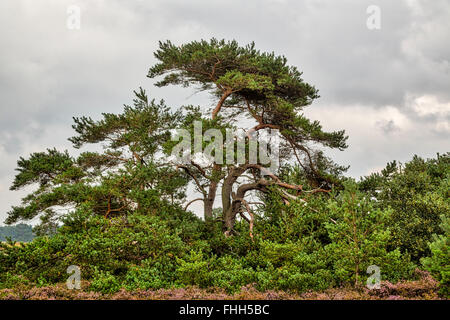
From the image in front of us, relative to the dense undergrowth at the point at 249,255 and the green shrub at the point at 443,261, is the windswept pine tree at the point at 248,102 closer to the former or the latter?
the dense undergrowth at the point at 249,255

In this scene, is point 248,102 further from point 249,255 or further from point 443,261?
point 443,261

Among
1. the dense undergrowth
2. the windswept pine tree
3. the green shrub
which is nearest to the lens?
the green shrub

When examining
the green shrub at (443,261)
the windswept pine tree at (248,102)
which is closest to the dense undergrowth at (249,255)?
the green shrub at (443,261)

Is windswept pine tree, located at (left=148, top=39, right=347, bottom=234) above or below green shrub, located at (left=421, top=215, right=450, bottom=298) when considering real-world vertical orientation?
above

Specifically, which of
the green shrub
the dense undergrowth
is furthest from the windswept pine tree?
the green shrub

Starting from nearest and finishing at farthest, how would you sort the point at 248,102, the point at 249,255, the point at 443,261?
the point at 443,261 < the point at 249,255 < the point at 248,102

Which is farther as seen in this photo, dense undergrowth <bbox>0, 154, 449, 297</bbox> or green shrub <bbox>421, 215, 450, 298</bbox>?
dense undergrowth <bbox>0, 154, 449, 297</bbox>

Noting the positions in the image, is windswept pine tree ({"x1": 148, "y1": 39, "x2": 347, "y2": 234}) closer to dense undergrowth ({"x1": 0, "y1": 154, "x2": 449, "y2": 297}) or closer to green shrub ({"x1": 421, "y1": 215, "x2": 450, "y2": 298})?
dense undergrowth ({"x1": 0, "y1": 154, "x2": 449, "y2": 297})

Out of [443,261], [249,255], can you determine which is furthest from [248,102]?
[443,261]

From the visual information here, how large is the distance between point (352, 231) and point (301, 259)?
149 centimetres

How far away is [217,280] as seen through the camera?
830cm

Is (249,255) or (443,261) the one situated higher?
(443,261)

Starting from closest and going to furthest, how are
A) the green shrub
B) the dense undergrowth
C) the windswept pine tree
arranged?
the green shrub < the dense undergrowth < the windswept pine tree

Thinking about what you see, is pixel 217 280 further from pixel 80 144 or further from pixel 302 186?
pixel 80 144
